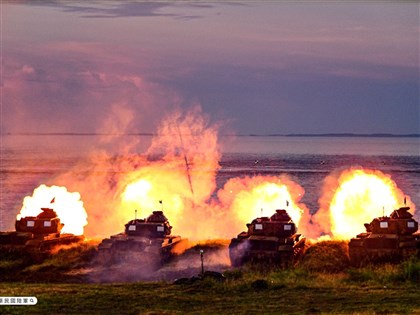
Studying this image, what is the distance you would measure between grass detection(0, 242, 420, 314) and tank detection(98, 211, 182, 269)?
2.81 meters

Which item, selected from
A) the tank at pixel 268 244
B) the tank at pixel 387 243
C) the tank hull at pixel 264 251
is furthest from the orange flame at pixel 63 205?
the tank at pixel 387 243

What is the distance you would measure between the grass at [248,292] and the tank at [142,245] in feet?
9.23

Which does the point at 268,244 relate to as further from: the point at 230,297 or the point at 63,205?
the point at 63,205

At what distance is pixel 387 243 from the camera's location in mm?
36312

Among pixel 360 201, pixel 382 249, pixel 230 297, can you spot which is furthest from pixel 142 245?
pixel 360 201

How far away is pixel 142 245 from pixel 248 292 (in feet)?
33.9

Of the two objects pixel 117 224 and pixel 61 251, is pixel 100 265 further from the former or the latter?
pixel 117 224

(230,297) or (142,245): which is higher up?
(142,245)

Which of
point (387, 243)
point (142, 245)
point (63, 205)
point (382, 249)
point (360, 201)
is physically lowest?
point (382, 249)

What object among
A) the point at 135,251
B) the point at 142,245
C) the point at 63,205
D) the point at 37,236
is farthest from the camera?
the point at 63,205

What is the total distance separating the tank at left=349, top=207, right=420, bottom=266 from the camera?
36000mm

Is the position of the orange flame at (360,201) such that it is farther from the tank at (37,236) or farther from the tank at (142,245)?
the tank at (37,236)

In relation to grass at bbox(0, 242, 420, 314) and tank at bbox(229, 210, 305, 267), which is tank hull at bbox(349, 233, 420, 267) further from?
tank at bbox(229, 210, 305, 267)

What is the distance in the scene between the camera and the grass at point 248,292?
84.1ft
